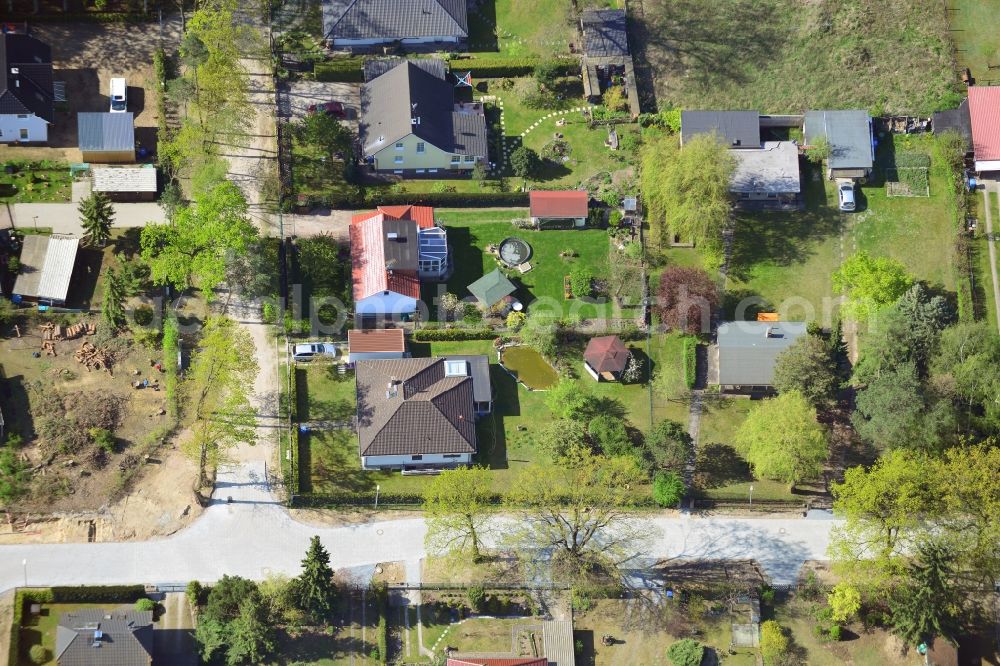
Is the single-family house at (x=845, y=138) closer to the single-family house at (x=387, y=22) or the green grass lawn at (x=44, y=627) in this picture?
the single-family house at (x=387, y=22)

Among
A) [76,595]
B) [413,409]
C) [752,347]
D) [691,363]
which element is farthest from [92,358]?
[752,347]

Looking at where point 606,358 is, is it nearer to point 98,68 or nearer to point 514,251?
point 514,251

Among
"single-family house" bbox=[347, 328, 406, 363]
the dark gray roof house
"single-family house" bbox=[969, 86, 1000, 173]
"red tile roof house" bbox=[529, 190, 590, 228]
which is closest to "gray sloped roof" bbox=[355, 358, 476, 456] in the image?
"single-family house" bbox=[347, 328, 406, 363]

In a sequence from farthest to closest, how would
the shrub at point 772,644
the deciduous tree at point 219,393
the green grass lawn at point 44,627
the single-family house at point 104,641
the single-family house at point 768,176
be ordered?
the single-family house at point 768,176, the deciduous tree at point 219,393, the shrub at point 772,644, the green grass lawn at point 44,627, the single-family house at point 104,641

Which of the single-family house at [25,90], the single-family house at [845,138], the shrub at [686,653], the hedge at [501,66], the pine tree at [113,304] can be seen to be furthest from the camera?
the hedge at [501,66]

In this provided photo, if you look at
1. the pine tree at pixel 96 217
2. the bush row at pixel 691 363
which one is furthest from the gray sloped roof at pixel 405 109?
the bush row at pixel 691 363

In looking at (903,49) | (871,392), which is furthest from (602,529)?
(903,49)

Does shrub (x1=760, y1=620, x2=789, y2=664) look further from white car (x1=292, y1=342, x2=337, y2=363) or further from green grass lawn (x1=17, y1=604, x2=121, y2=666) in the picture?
green grass lawn (x1=17, y1=604, x2=121, y2=666)
